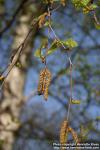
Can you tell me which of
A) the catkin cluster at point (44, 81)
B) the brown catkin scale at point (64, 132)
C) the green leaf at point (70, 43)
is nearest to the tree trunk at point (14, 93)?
the green leaf at point (70, 43)

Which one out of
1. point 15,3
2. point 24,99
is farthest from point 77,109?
point 15,3

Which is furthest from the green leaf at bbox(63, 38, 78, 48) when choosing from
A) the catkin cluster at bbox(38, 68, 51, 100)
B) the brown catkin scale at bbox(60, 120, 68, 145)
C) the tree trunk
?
the tree trunk

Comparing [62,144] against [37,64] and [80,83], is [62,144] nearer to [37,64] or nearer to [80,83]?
[80,83]

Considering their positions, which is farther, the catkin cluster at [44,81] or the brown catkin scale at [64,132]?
the catkin cluster at [44,81]

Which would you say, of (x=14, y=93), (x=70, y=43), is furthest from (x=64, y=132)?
(x=14, y=93)

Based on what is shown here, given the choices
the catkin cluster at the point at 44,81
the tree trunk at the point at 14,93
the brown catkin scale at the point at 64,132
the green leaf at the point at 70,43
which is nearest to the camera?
the brown catkin scale at the point at 64,132

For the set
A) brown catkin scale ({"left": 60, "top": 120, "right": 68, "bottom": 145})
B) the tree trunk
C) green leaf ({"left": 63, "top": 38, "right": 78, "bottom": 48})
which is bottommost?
the tree trunk

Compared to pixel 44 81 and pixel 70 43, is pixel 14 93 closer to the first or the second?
pixel 70 43

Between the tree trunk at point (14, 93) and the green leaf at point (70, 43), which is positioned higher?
the green leaf at point (70, 43)

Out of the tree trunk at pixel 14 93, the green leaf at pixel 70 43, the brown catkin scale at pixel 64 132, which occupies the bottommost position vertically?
the tree trunk at pixel 14 93

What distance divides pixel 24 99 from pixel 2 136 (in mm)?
922

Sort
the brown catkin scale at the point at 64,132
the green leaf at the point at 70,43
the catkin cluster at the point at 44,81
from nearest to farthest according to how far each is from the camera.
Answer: the brown catkin scale at the point at 64,132 < the catkin cluster at the point at 44,81 < the green leaf at the point at 70,43

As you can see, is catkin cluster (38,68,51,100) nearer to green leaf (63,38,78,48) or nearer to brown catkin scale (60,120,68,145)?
brown catkin scale (60,120,68,145)

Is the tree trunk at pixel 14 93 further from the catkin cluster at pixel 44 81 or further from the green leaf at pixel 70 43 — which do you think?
the catkin cluster at pixel 44 81
